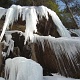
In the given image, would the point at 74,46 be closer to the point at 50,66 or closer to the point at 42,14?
the point at 50,66

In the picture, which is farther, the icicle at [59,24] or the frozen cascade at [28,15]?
the icicle at [59,24]

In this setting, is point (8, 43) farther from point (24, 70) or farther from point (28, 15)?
point (24, 70)

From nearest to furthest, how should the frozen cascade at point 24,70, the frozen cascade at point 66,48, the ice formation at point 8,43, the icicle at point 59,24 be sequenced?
the frozen cascade at point 24,70 → the frozen cascade at point 66,48 → the ice formation at point 8,43 → the icicle at point 59,24

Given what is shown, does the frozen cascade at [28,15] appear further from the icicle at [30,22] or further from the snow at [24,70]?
the snow at [24,70]

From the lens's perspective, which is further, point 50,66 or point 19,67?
point 50,66

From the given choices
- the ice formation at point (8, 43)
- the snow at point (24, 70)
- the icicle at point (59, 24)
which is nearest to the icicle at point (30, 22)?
the ice formation at point (8, 43)

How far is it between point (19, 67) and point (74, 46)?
964 millimetres

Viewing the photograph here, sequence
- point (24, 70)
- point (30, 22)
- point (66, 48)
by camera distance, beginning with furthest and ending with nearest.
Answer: point (30, 22), point (66, 48), point (24, 70)

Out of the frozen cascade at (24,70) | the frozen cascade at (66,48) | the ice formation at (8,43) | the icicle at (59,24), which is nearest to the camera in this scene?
the frozen cascade at (24,70)

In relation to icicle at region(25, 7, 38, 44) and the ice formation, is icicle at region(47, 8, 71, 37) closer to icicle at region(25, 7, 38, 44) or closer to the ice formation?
icicle at region(25, 7, 38, 44)

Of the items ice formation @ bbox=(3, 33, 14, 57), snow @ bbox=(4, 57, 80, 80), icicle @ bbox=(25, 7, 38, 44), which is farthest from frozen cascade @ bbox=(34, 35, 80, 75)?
snow @ bbox=(4, 57, 80, 80)

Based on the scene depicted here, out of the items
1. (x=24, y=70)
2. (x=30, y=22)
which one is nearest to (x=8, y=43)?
(x=30, y=22)

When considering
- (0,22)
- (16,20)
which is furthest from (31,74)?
(0,22)

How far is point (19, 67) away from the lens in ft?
13.5
